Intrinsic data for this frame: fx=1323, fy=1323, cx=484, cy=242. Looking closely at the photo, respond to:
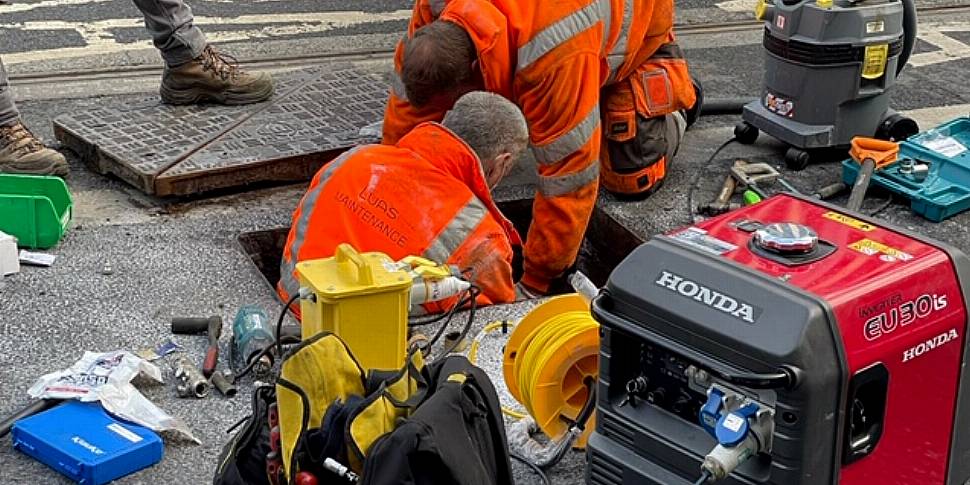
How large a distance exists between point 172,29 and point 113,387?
2.40 meters

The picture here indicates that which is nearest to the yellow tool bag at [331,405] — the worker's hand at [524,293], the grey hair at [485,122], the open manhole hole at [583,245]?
the grey hair at [485,122]

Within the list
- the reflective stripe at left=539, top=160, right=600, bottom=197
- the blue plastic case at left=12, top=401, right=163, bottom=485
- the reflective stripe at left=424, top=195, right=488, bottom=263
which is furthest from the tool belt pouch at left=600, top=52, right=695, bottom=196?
the blue plastic case at left=12, top=401, right=163, bottom=485

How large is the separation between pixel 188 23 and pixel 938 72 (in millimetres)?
3646

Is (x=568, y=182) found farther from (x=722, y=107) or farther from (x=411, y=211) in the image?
(x=722, y=107)

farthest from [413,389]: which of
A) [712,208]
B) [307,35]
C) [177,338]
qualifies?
[307,35]

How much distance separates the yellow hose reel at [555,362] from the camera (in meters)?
3.17

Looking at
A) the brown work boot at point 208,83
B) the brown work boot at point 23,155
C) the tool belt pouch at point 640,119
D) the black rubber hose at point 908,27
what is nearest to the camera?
Answer: the brown work boot at point 23,155

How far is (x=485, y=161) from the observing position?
13.6 feet

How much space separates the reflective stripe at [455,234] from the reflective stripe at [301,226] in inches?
15.0

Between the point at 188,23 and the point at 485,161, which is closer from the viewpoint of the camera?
the point at 485,161

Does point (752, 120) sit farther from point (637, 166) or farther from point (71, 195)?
point (71, 195)

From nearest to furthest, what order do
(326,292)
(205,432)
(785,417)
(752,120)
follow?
(785,417) < (326,292) < (205,432) < (752,120)

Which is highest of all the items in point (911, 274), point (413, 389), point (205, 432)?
point (911, 274)

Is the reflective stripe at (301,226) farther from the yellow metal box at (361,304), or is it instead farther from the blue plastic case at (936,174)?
the blue plastic case at (936,174)
